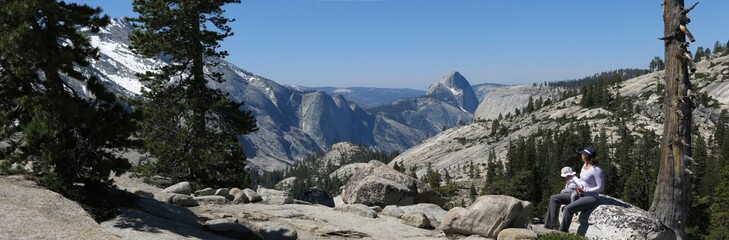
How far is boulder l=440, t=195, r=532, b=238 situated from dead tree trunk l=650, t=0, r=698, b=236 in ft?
16.4

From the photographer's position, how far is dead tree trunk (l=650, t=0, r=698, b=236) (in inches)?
720

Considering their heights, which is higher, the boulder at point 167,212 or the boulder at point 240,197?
the boulder at point 167,212

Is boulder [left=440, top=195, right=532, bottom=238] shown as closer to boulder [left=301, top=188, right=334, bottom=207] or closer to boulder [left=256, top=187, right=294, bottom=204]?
boulder [left=256, top=187, right=294, bottom=204]

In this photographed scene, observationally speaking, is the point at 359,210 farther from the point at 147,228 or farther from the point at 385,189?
the point at 147,228

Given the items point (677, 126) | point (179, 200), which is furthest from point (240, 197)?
point (677, 126)

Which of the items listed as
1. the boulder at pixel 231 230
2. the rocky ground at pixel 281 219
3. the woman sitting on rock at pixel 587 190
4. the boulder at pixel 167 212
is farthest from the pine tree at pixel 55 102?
the woman sitting on rock at pixel 587 190

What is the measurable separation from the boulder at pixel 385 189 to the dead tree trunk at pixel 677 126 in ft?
Result: 45.7

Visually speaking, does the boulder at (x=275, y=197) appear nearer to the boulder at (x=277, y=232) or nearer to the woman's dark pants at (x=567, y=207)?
the boulder at (x=277, y=232)

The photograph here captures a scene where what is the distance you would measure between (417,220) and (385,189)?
20.8 feet

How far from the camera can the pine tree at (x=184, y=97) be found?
112 ft

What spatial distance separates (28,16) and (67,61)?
179 centimetres

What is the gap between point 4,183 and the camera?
17422 millimetres

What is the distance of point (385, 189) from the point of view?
2877cm

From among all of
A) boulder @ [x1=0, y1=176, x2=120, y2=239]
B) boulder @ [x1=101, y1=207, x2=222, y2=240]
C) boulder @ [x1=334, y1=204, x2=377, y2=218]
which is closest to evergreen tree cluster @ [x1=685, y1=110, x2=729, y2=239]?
boulder @ [x1=334, y1=204, x2=377, y2=218]
